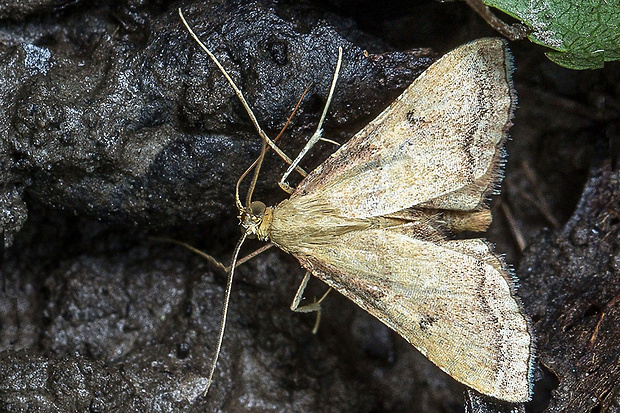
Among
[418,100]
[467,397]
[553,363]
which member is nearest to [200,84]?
[418,100]

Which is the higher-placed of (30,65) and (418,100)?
→ (30,65)

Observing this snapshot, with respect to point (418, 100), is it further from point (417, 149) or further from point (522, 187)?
point (522, 187)

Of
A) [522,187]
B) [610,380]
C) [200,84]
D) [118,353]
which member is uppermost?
[200,84]

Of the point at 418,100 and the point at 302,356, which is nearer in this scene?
the point at 418,100

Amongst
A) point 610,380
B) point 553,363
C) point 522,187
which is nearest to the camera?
Result: point 610,380

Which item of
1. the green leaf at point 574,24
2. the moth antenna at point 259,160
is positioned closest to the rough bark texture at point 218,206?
the moth antenna at point 259,160

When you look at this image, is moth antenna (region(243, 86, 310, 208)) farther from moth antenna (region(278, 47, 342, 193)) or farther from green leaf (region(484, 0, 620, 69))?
green leaf (region(484, 0, 620, 69))

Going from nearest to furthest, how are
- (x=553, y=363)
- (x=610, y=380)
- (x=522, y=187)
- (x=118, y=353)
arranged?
(x=610, y=380), (x=553, y=363), (x=118, y=353), (x=522, y=187)

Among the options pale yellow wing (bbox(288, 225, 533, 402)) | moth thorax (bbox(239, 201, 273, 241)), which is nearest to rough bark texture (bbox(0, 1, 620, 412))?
moth thorax (bbox(239, 201, 273, 241))
